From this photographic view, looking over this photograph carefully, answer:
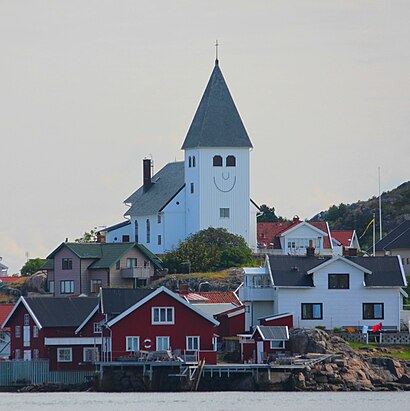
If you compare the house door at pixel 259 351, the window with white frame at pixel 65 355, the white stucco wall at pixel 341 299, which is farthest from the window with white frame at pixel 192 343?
the white stucco wall at pixel 341 299

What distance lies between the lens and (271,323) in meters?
96.1

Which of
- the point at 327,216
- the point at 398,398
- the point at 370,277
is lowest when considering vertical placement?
the point at 398,398

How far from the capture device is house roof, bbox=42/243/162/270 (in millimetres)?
121000

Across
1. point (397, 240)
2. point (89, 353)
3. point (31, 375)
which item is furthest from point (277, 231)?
point (31, 375)

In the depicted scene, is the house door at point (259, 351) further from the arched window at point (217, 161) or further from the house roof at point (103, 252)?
the arched window at point (217, 161)

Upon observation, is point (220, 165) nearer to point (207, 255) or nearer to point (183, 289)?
point (207, 255)

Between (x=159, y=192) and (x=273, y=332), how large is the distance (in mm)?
44819

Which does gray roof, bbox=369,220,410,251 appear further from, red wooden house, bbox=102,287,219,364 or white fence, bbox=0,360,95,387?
white fence, bbox=0,360,95,387

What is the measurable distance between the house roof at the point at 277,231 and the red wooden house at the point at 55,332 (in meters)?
33.1

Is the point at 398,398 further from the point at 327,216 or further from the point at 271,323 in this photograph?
the point at 327,216

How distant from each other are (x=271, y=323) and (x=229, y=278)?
69.1ft

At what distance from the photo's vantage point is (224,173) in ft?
426

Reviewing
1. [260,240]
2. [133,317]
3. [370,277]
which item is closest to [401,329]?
[370,277]

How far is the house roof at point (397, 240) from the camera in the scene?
138m
